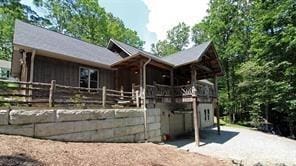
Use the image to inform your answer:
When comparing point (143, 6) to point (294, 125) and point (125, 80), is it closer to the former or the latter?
point (125, 80)

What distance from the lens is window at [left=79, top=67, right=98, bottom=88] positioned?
1365cm

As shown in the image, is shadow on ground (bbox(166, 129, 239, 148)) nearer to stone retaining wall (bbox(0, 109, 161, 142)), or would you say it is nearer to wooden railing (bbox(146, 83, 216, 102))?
stone retaining wall (bbox(0, 109, 161, 142))

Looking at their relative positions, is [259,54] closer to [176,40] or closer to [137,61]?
[137,61]

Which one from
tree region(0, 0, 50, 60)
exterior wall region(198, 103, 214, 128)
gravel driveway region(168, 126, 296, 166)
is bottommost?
gravel driveway region(168, 126, 296, 166)

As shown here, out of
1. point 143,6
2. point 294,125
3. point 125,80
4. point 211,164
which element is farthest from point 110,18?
point 211,164

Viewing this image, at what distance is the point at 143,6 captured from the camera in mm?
27141

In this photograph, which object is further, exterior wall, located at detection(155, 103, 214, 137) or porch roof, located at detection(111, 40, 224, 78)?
exterior wall, located at detection(155, 103, 214, 137)

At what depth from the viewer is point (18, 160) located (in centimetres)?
492

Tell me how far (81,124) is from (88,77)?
5.78 m

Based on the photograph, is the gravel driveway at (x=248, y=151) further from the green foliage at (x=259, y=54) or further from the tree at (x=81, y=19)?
the tree at (x=81, y=19)

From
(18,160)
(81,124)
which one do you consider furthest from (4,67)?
(18,160)

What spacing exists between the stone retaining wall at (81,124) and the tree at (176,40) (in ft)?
110

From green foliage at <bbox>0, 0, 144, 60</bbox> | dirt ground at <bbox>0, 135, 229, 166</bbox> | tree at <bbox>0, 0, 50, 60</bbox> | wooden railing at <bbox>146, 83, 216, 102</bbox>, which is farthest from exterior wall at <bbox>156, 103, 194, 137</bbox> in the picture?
tree at <bbox>0, 0, 50, 60</bbox>

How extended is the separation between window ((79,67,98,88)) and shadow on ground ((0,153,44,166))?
8.60m
